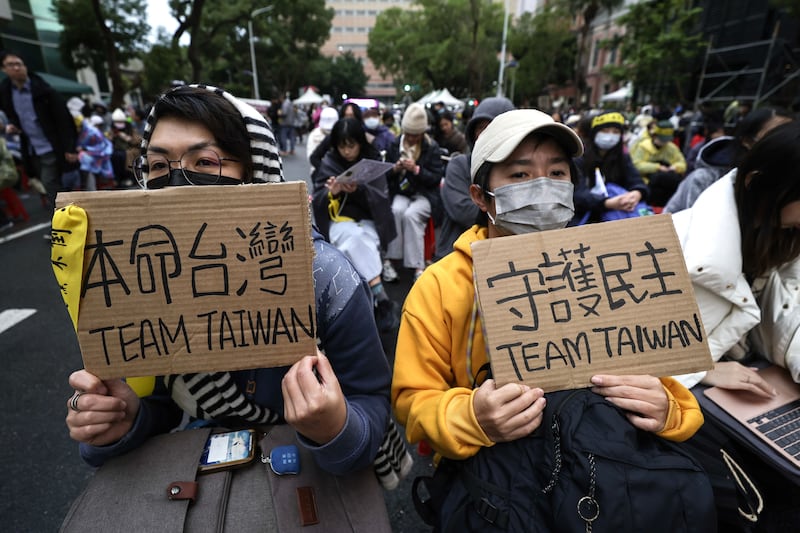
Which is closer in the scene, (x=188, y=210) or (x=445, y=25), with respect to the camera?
(x=188, y=210)

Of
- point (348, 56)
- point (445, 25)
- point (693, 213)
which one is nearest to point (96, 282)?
point (693, 213)

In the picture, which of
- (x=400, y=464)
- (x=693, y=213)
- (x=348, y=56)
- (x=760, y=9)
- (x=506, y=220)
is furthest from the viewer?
(x=348, y=56)

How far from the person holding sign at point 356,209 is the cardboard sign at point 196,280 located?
8.28 feet

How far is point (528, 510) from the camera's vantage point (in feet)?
3.47

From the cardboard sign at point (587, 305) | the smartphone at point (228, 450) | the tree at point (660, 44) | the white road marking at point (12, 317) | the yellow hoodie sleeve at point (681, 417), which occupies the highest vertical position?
the tree at point (660, 44)

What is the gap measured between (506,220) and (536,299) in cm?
38

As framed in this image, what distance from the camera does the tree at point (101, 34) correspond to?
60.1 feet

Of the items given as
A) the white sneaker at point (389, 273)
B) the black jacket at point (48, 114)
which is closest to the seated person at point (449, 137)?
the white sneaker at point (389, 273)

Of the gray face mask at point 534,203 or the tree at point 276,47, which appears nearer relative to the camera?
the gray face mask at point 534,203

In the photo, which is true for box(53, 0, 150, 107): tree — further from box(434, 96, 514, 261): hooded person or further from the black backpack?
the black backpack

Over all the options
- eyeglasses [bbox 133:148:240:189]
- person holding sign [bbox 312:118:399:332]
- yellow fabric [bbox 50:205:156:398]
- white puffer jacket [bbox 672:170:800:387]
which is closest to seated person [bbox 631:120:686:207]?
person holding sign [bbox 312:118:399:332]

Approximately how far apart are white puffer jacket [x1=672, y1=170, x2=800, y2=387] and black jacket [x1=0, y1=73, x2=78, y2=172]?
6.85 meters

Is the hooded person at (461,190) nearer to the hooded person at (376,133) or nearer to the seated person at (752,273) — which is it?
the seated person at (752,273)

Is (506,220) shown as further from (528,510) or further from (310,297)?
(528,510)
